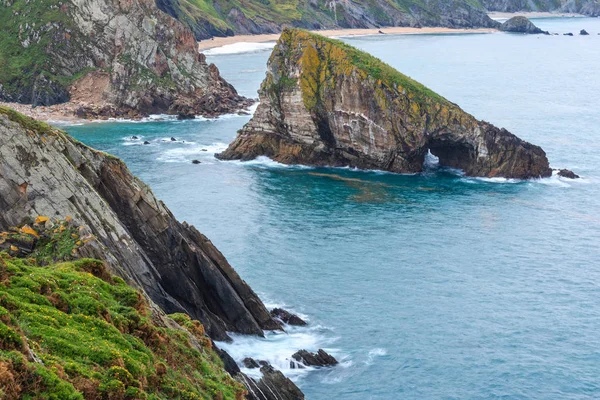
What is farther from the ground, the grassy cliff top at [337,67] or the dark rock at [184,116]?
the grassy cliff top at [337,67]

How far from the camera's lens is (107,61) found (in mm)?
157750

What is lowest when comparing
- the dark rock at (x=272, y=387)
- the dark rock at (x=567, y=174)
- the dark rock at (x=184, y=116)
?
the dark rock at (x=272, y=387)

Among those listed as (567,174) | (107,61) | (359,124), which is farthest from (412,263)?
(107,61)

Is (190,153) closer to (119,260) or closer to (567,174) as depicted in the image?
(567,174)

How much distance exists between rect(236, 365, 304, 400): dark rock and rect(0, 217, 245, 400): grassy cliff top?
4.16m

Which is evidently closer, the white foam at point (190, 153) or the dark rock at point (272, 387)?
the dark rock at point (272, 387)

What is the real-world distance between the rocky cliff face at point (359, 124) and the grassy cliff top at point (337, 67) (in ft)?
0.49

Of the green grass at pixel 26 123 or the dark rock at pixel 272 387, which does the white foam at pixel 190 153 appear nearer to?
the green grass at pixel 26 123

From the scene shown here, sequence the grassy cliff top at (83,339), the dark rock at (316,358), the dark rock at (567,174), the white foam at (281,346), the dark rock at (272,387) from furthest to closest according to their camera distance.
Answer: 1. the dark rock at (567,174)
2. the dark rock at (316,358)
3. the white foam at (281,346)
4. the dark rock at (272,387)
5. the grassy cliff top at (83,339)

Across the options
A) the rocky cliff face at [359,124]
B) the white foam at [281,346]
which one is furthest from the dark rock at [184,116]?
the white foam at [281,346]

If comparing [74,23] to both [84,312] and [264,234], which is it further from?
[84,312]

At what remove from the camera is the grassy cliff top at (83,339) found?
97.0ft

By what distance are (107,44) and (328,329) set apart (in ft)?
363

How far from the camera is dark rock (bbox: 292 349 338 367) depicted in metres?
57.8
